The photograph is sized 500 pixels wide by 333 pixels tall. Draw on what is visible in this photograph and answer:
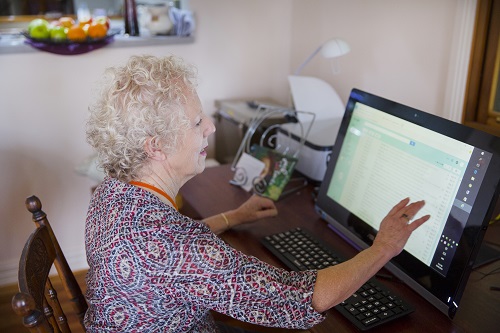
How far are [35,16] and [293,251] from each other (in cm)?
202

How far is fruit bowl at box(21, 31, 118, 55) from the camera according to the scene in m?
2.26

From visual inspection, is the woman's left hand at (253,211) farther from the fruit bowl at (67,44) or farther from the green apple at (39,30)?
the green apple at (39,30)

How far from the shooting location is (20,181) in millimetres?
2477

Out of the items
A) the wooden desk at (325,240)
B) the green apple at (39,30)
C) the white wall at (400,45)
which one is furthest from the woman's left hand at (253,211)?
the green apple at (39,30)

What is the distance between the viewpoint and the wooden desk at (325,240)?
1.04m

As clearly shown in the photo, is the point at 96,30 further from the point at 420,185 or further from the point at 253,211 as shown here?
the point at 420,185

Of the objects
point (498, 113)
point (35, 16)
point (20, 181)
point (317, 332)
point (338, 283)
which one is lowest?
point (20, 181)

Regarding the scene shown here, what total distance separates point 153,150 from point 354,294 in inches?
21.9

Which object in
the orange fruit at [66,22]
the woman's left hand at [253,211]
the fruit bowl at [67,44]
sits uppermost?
the orange fruit at [66,22]

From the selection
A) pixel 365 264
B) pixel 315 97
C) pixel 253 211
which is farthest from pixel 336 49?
pixel 365 264

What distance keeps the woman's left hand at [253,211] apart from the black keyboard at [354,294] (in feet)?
0.34

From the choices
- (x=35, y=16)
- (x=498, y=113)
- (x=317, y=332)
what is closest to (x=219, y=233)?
(x=317, y=332)

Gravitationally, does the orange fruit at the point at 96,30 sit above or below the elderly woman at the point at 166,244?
above

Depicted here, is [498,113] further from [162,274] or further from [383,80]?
[162,274]
